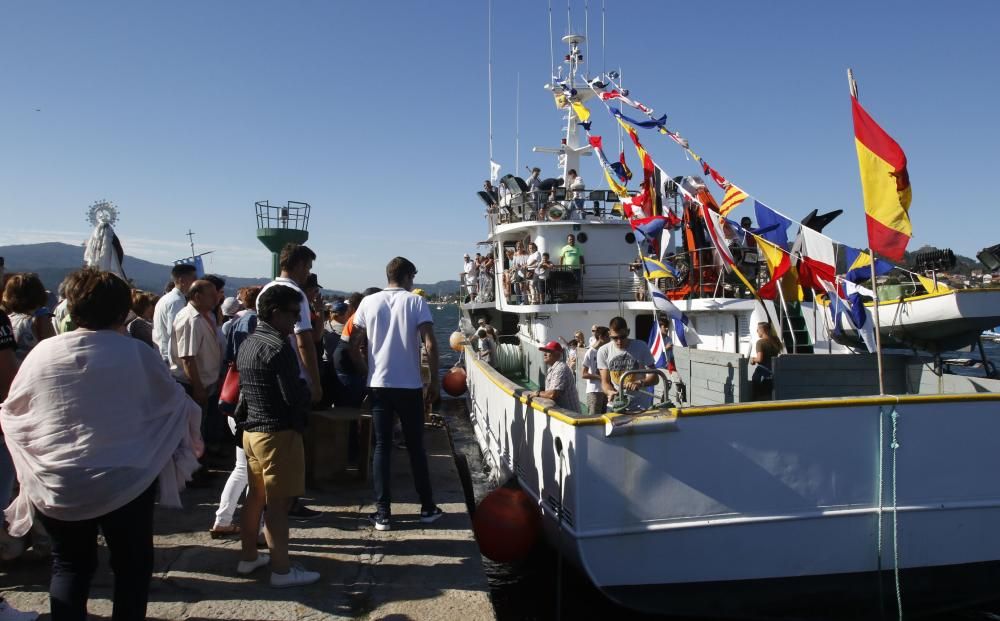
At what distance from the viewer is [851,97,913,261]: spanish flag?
15.9 ft

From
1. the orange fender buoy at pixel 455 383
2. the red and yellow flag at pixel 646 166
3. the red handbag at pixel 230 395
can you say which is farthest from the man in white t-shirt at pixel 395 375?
the orange fender buoy at pixel 455 383

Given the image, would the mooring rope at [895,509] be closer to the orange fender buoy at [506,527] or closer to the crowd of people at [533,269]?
the orange fender buoy at [506,527]

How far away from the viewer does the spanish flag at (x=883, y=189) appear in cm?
486

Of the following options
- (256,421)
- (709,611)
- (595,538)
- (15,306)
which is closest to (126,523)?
(256,421)

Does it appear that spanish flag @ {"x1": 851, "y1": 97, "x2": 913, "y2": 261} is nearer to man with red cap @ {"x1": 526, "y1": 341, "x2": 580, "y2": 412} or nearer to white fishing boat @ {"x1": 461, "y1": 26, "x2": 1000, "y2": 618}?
white fishing boat @ {"x1": 461, "y1": 26, "x2": 1000, "y2": 618}

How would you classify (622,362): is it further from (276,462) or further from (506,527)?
(276,462)

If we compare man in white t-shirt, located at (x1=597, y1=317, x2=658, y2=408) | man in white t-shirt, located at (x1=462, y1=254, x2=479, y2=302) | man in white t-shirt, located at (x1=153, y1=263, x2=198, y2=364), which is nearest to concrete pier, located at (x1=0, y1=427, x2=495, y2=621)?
man in white t-shirt, located at (x1=153, y1=263, x2=198, y2=364)

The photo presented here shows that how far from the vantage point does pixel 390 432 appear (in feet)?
16.5

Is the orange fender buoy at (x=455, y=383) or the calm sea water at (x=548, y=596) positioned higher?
the orange fender buoy at (x=455, y=383)

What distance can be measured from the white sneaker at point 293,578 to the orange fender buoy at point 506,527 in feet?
5.52

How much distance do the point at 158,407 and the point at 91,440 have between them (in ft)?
0.91

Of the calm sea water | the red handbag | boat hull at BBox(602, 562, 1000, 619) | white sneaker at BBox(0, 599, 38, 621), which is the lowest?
the calm sea water

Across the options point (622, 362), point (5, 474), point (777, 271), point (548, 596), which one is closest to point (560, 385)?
point (622, 362)

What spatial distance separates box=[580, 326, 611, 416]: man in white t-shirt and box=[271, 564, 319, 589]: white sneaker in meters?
4.32
